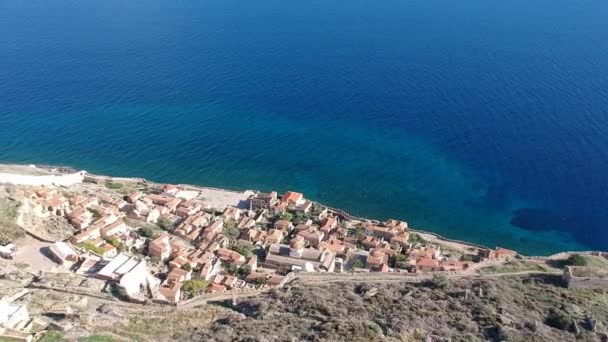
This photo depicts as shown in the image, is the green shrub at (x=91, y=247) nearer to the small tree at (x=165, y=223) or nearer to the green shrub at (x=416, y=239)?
the small tree at (x=165, y=223)

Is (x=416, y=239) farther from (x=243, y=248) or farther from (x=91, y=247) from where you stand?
(x=91, y=247)

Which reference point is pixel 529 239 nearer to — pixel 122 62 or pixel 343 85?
pixel 343 85

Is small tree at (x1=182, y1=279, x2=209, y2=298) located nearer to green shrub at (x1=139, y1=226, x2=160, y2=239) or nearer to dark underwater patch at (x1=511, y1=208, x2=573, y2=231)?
green shrub at (x1=139, y1=226, x2=160, y2=239)

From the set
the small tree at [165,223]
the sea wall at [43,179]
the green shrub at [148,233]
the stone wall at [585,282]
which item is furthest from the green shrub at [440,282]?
the sea wall at [43,179]

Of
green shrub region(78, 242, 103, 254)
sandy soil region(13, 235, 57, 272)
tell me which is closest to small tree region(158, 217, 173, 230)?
green shrub region(78, 242, 103, 254)

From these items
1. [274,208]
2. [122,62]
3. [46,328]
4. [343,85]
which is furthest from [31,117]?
[46,328]

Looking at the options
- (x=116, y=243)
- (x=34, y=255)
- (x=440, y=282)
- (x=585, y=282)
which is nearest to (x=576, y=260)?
(x=585, y=282)

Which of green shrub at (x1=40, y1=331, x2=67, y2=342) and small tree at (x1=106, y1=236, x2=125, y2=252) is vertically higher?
small tree at (x1=106, y1=236, x2=125, y2=252)

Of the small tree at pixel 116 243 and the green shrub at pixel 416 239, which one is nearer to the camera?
the small tree at pixel 116 243
